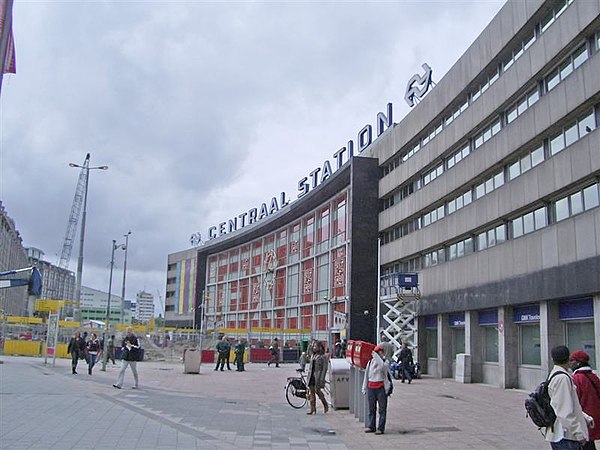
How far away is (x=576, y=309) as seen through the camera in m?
21.2

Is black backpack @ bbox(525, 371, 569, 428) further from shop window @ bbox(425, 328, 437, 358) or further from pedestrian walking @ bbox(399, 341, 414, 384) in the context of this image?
shop window @ bbox(425, 328, 437, 358)

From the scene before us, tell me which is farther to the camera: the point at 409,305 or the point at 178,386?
the point at 409,305

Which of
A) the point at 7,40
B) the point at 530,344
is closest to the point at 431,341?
the point at 530,344

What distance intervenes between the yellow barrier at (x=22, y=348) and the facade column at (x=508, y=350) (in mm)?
31044

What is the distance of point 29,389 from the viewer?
58.1ft

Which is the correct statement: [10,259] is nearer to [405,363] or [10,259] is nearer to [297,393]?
[405,363]

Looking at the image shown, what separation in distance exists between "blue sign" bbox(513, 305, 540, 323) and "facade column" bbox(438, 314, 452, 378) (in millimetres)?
7049

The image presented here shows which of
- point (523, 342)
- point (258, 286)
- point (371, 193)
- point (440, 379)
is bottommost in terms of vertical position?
point (440, 379)

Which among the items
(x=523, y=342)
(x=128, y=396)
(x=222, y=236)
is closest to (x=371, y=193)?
(x=523, y=342)

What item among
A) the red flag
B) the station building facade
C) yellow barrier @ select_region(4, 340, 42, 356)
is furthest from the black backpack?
yellow barrier @ select_region(4, 340, 42, 356)

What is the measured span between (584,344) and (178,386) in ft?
44.6

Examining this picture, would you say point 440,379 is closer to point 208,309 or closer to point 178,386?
point 178,386

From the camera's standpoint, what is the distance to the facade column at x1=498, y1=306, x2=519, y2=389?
25172mm

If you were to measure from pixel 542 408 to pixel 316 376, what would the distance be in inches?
363
